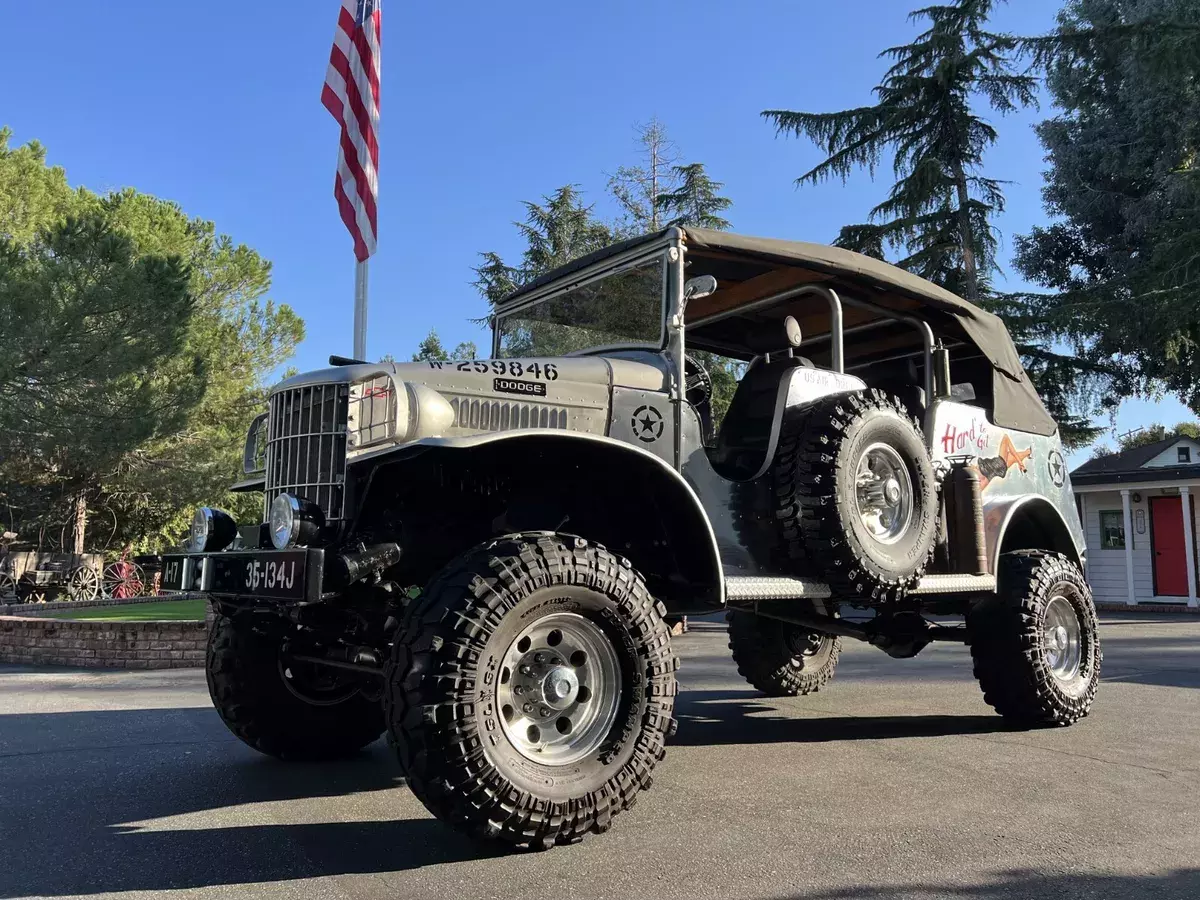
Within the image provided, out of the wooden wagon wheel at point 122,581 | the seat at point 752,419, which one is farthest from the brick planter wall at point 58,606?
the seat at point 752,419

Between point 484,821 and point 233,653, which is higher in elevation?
point 233,653

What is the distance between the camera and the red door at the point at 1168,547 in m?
18.5

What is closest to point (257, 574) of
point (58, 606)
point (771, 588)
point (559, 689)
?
point (559, 689)

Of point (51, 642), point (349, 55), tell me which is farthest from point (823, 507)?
point (51, 642)

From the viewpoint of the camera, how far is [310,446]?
4.15 metres

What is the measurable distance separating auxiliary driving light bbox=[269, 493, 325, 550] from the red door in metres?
19.6

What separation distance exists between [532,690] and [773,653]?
3.78 metres

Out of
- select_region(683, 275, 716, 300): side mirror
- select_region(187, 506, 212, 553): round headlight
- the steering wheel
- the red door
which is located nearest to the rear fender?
the steering wheel

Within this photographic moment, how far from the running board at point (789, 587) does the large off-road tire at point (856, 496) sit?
0.08m

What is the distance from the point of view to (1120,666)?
914cm

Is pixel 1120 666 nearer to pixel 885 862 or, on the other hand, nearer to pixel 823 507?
pixel 823 507

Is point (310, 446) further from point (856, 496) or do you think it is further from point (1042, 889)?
Result: point (1042, 889)

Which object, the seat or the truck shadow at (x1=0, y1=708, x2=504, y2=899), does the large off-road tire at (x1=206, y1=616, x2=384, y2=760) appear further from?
the seat

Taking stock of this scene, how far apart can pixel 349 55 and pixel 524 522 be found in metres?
7.84
